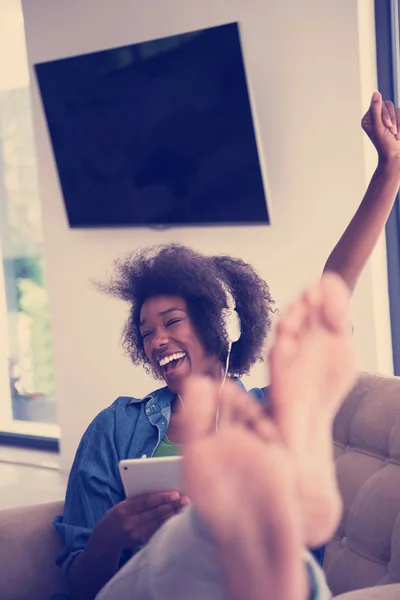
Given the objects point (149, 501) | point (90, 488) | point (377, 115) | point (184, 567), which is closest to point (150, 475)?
point (149, 501)

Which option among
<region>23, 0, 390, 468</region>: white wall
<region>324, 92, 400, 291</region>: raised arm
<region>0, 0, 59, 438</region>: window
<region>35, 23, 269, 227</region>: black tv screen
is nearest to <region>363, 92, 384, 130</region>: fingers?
<region>324, 92, 400, 291</region>: raised arm

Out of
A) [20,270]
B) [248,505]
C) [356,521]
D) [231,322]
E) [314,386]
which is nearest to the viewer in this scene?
[248,505]

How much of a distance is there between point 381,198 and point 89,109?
1.94 meters

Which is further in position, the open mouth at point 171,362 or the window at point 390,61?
the window at point 390,61

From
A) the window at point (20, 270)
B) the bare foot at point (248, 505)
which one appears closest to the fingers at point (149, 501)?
the bare foot at point (248, 505)

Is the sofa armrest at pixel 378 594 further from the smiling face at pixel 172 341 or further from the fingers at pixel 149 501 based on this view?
the smiling face at pixel 172 341

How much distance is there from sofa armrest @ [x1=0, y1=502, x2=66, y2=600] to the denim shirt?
3 centimetres

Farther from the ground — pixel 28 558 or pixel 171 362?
pixel 171 362

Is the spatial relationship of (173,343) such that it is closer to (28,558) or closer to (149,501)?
(149,501)

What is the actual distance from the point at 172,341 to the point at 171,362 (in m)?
0.03

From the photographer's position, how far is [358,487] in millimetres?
1312

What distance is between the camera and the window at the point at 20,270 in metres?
3.75

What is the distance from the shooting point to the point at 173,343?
133cm

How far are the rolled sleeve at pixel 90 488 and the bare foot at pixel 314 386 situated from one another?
1.88 ft
